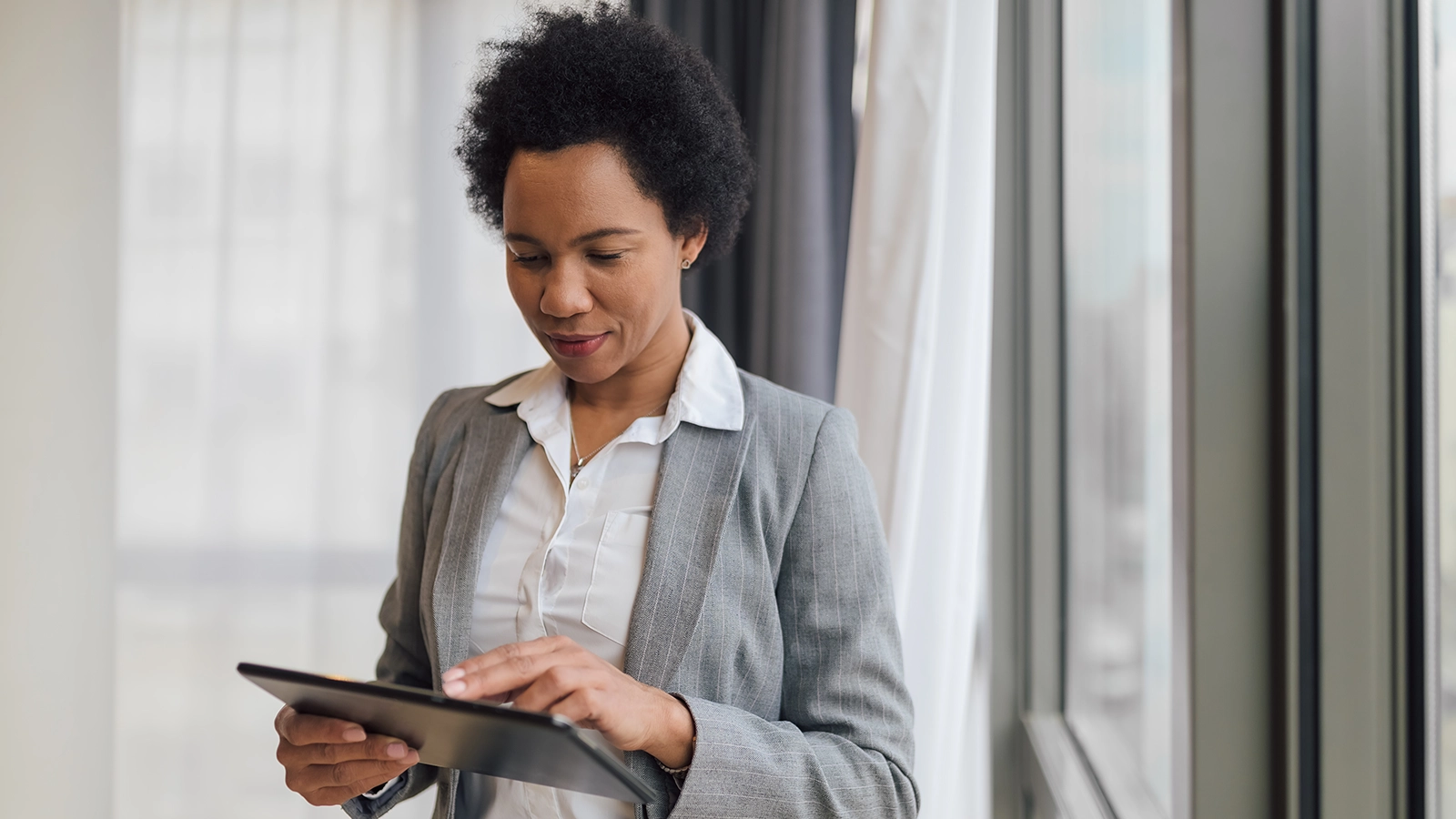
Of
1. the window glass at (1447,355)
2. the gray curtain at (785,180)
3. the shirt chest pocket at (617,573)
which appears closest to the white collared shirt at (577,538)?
the shirt chest pocket at (617,573)

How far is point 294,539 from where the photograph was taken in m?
2.28

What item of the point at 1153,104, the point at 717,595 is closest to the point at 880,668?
the point at 717,595

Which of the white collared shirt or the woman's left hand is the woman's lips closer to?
the white collared shirt

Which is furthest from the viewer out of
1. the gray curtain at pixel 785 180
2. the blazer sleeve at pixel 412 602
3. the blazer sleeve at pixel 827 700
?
the gray curtain at pixel 785 180

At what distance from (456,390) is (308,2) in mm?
1466

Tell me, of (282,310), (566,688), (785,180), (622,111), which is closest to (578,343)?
(622,111)

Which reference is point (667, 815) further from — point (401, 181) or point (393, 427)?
point (401, 181)

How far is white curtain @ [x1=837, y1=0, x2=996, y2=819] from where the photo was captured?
150cm

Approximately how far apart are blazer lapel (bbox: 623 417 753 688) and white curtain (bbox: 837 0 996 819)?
1.82ft

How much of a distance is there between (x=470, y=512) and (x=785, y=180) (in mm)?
1087

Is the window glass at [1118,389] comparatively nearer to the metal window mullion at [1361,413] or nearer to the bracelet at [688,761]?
the metal window mullion at [1361,413]

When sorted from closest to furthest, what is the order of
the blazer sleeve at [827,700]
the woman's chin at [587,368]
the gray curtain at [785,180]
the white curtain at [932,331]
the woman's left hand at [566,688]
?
1. the woman's left hand at [566,688]
2. the blazer sleeve at [827,700]
3. the woman's chin at [587,368]
4. the white curtain at [932,331]
5. the gray curtain at [785,180]

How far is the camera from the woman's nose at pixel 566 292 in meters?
0.93

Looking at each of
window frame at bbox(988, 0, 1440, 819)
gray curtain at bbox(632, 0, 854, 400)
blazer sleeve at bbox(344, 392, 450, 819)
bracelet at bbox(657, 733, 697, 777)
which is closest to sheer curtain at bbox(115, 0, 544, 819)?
gray curtain at bbox(632, 0, 854, 400)
